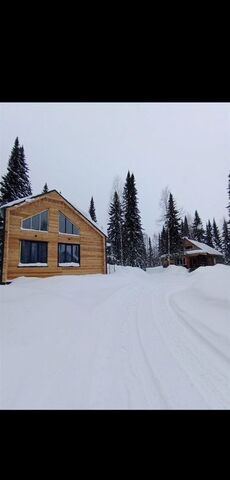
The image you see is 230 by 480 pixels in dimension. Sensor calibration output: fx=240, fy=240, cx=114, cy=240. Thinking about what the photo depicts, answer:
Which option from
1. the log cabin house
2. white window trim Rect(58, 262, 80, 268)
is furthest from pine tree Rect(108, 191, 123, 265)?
white window trim Rect(58, 262, 80, 268)

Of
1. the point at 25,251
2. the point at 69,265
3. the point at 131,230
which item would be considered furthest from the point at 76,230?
the point at 131,230

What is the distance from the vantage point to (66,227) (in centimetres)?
1844

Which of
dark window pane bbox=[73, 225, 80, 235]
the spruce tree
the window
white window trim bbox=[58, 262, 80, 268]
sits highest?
the spruce tree

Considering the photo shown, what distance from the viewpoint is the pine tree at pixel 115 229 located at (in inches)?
1464

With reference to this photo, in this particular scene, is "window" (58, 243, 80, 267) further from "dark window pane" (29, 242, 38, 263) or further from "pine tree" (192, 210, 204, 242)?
"pine tree" (192, 210, 204, 242)

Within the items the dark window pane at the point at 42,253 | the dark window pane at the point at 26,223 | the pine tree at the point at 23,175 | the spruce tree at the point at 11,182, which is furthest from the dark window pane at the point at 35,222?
the pine tree at the point at 23,175

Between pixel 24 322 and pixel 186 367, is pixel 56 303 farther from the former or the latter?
pixel 186 367

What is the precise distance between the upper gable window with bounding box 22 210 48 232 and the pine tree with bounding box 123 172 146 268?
19.8m

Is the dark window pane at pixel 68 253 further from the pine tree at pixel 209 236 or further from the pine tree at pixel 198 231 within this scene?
the pine tree at pixel 209 236

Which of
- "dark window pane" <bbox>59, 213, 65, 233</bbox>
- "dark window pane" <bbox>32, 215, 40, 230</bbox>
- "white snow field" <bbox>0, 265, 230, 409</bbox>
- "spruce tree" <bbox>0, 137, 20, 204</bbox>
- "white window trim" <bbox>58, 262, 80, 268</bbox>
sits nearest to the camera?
"white snow field" <bbox>0, 265, 230, 409</bbox>

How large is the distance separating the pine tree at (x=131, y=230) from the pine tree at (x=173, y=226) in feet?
14.4

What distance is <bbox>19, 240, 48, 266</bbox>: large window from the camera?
1558cm
